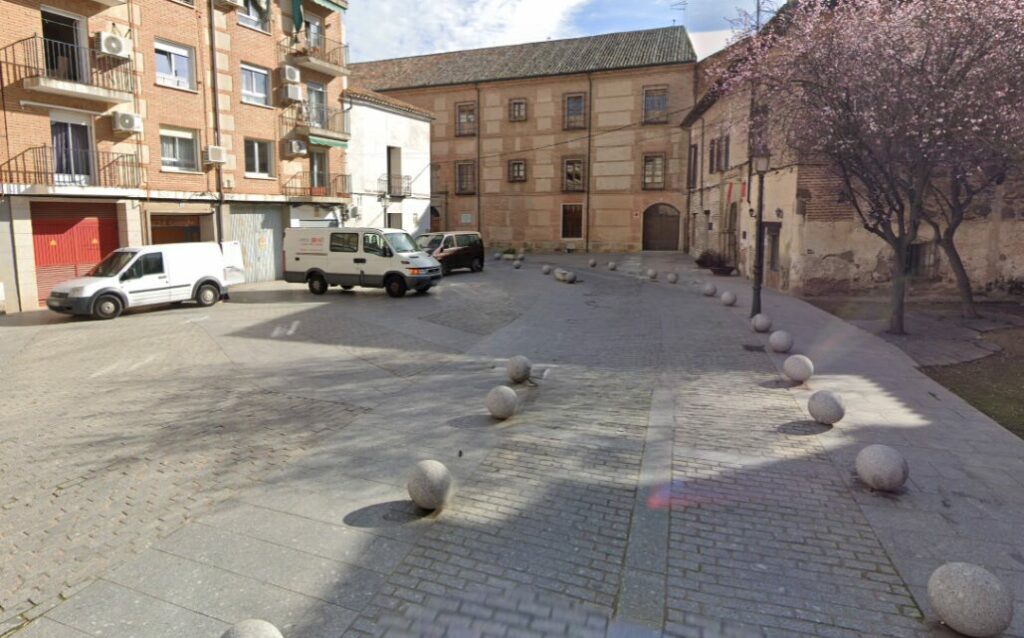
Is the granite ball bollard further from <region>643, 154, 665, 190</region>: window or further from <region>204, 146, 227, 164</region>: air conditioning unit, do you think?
<region>643, 154, 665, 190</region>: window

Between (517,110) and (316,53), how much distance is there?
60.3 ft

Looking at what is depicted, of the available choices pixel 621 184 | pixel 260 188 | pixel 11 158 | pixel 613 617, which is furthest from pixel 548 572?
pixel 621 184

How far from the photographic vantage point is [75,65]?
1825cm

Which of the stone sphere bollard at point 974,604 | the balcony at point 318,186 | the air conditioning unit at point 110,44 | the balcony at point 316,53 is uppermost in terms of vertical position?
the balcony at point 316,53

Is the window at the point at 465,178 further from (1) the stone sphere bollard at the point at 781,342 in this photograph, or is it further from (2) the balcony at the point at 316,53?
(1) the stone sphere bollard at the point at 781,342

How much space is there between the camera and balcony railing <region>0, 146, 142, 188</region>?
54.9 feet

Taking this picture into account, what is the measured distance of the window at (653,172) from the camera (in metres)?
39.2

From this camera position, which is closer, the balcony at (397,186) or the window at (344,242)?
the window at (344,242)

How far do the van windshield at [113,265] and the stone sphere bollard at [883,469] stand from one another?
56.0ft

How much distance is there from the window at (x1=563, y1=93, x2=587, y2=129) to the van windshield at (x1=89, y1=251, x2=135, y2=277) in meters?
29.6

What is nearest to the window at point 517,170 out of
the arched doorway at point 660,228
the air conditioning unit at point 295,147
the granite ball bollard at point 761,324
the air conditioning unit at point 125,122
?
the arched doorway at point 660,228

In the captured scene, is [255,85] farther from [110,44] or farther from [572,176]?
[572,176]

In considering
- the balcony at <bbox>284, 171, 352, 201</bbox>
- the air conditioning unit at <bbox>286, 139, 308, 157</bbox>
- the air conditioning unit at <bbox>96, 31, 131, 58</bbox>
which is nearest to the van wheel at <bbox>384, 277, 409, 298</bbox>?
the balcony at <bbox>284, 171, 352, 201</bbox>

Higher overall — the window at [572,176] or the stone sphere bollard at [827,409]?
the window at [572,176]
